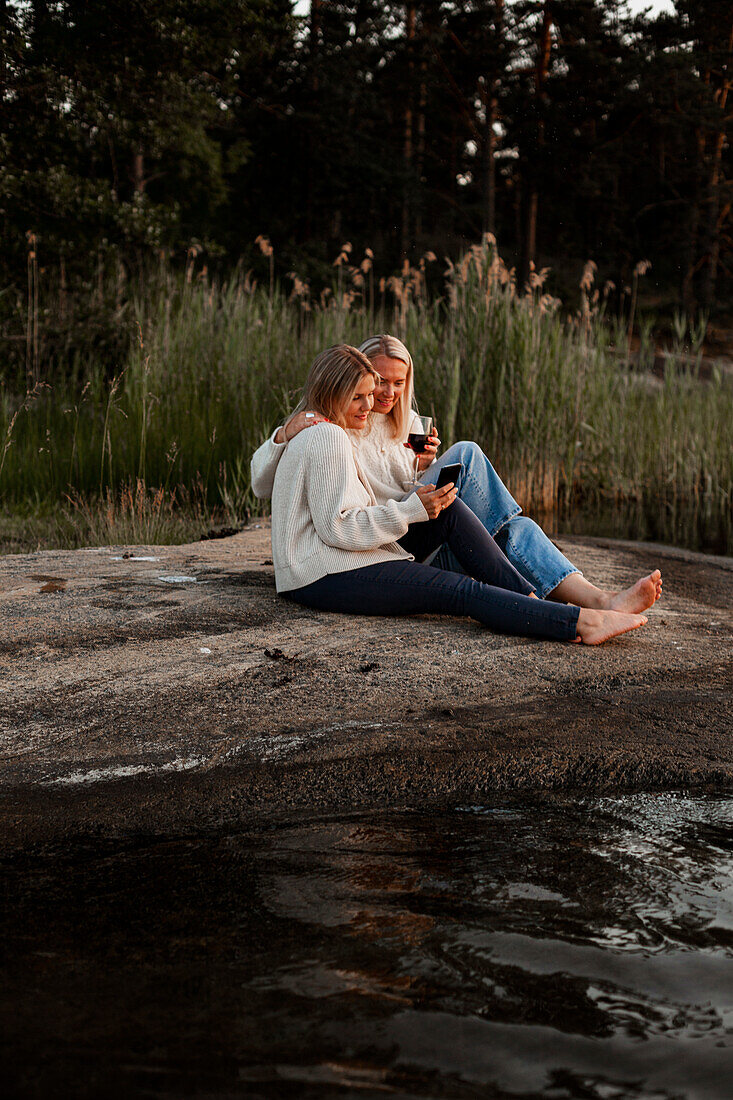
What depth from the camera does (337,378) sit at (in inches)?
128

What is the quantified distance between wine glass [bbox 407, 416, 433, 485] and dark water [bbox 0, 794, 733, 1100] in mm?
1750

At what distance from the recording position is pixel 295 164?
698 inches

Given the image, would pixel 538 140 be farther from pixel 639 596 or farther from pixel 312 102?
pixel 639 596

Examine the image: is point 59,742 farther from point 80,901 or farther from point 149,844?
point 80,901

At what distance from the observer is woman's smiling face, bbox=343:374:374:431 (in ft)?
10.7

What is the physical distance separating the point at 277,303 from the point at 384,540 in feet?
16.0

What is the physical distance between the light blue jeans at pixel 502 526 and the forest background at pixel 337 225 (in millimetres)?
2260

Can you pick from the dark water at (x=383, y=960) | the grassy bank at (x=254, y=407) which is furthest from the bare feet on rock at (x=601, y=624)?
the grassy bank at (x=254, y=407)

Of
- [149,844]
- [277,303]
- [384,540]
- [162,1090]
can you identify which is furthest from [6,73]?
[162,1090]

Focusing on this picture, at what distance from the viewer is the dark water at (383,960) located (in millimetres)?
1278

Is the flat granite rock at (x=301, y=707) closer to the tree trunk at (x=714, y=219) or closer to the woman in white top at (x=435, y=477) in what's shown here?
the woman in white top at (x=435, y=477)

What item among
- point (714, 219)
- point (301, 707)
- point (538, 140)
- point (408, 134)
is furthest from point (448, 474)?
point (714, 219)

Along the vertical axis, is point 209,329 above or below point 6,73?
below

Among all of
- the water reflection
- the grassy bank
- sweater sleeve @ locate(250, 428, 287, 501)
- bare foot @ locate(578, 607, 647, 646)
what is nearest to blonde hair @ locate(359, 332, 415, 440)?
sweater sleeve @ locate(250, 428, 287, 501)
